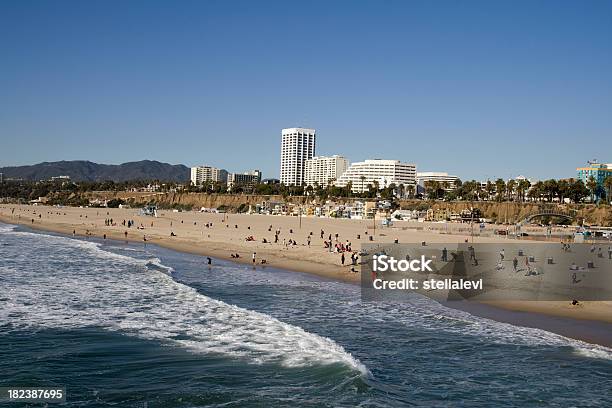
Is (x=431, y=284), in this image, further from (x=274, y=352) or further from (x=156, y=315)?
(x=274, y=352)

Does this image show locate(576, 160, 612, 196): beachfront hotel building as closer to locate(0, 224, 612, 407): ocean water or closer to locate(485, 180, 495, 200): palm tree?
locate(485, 180, 495, 200): palm tree

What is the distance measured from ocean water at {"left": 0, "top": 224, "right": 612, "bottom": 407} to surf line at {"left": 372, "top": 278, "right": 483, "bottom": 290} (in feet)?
9.37

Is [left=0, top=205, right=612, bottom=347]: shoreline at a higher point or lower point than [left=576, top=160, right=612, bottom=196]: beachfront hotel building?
lower

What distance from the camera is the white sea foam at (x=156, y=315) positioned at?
575 inches

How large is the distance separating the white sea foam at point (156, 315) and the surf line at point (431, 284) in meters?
8.50

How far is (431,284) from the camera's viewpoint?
25.5m

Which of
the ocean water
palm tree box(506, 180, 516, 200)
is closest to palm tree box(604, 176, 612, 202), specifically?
palm tree box(506, 180, 516, 200)

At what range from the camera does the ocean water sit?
11555 mm

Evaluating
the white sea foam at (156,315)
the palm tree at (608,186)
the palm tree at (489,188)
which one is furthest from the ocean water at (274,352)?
the palm tree at (489,188)

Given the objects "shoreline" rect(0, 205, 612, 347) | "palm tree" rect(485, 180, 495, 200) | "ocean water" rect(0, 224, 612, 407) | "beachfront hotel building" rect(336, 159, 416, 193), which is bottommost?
"ocean water" rect(0, 224, 612, 407)

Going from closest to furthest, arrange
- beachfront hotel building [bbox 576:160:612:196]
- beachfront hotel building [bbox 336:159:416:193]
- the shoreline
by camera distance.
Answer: the shoreline → beachfront hotel building [bbox 576:160:612:196] → beachfront hotel building [bbox 336:159:416:193]

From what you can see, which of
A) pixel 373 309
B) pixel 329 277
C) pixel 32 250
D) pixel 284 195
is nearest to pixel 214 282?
pixel 329 277

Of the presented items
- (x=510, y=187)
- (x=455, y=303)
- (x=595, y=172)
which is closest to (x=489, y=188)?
(x=510, y=187)

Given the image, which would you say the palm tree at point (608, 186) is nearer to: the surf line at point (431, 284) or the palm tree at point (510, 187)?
the palm tree at point (510, 187)
